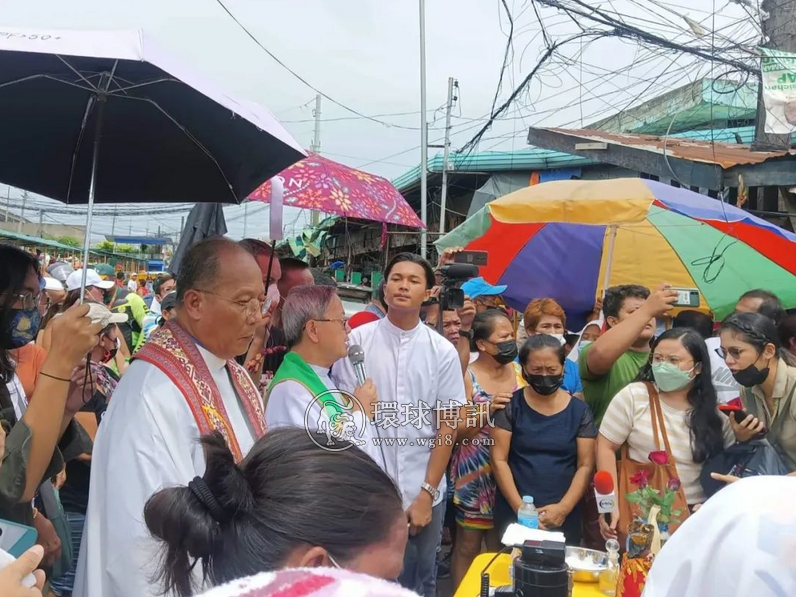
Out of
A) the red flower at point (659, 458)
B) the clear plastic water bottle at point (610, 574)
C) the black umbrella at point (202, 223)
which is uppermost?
the black umbrella at point (202, 223)

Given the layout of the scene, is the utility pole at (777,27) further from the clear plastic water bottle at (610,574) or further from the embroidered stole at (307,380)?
the embroidered stole at (307,380)

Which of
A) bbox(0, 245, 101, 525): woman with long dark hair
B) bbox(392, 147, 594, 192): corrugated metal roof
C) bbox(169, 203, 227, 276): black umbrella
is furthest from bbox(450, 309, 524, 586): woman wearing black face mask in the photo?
bbox(392, 147, 594, 192): corrugated metal roof

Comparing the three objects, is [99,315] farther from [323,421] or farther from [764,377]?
[764,377]

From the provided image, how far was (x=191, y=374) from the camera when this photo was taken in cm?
184

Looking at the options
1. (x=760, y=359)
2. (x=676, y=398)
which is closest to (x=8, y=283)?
(x=676, y=398)

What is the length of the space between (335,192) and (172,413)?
2.94 metres

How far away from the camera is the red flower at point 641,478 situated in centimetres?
295

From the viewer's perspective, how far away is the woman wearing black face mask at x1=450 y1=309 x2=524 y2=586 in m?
3.49

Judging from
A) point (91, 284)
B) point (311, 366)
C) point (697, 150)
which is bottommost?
point (311, 366)

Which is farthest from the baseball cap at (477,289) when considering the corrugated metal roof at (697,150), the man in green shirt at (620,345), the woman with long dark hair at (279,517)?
the woman with long dark hair at (279,517)

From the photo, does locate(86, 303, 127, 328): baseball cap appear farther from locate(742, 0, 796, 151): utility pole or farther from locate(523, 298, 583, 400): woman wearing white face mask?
locate(742, 0, 796, 151): utility pole

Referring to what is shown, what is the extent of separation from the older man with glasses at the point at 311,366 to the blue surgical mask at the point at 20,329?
0.89m

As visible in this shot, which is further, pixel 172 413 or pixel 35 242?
pixel 35 242

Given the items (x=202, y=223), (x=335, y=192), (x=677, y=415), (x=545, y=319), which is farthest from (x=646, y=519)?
(x=335, y=192)
